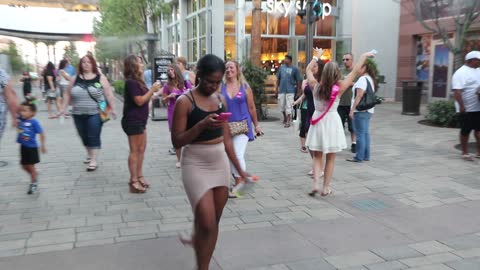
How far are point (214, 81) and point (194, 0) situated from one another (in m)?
20.2

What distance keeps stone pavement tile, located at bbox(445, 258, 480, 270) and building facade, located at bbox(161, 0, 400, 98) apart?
15.2m

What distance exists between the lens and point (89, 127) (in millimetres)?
6828

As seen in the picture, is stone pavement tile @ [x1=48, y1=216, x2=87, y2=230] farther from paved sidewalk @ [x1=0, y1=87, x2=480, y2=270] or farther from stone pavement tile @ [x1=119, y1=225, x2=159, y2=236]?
stone pavement tile @ [x1=119, y1=225, x2=159, y2=236]

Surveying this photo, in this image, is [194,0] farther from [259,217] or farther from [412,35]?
[259,217]

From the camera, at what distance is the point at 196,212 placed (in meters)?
3.17

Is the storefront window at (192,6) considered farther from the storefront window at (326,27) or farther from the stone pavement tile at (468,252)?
the stone pavement tile at (468,252)

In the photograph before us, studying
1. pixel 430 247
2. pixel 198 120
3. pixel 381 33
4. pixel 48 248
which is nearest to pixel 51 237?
pixel 48 248

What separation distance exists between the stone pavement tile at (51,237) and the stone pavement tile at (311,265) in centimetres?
211

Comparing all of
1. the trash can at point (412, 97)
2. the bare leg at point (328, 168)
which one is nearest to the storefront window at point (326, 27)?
the trash can at point (412, 97)

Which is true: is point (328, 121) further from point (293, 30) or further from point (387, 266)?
point (293, 30)

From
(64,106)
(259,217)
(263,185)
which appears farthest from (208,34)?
(259,217)

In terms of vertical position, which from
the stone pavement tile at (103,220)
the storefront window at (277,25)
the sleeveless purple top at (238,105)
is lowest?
the stone pavement tile at (103,220)

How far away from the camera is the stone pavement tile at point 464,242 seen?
4.09 metres

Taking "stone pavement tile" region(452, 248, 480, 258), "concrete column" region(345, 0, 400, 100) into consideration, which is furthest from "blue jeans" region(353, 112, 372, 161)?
"concrete column" region(345, 0, 400, 100)
